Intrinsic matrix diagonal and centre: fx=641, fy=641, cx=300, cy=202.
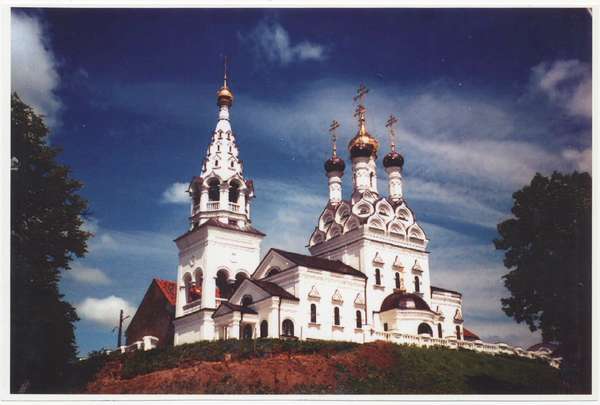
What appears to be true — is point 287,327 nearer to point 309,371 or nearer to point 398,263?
point 309,371

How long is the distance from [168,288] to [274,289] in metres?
7.93

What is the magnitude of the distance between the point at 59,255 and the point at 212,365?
6386 mm

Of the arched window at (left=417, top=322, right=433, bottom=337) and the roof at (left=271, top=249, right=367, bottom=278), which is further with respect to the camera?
the roof at (left=271, top=249, right=367, bottom=278)

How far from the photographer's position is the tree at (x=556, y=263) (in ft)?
68.9

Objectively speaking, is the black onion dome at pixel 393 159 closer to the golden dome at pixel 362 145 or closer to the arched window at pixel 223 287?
the golden dome at pixel 362 145

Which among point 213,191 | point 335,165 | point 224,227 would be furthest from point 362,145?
point 224,227

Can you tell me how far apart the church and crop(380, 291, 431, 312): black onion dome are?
51 millimetres

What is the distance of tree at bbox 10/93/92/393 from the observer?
1980cm

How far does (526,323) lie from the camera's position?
2388 cm

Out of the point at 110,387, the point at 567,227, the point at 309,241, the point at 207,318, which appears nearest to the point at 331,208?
the point at 309,241

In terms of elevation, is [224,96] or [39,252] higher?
[224,96]

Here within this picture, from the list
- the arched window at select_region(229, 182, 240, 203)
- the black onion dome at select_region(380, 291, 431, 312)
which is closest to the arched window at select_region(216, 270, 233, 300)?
the arched window at select_region(229, 182, 240, 203)

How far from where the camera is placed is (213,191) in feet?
99.7

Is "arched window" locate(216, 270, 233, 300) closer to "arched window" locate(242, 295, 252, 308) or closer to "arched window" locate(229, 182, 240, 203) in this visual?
"arched window" locate(242, 295, 252, 308)
